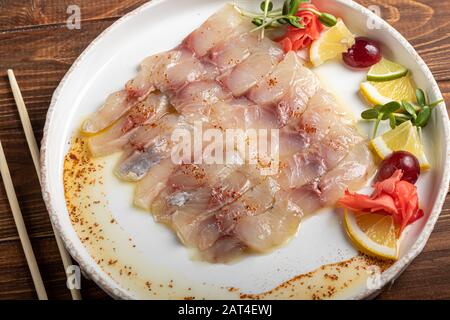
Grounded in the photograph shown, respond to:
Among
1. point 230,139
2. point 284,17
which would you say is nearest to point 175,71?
point 230,139

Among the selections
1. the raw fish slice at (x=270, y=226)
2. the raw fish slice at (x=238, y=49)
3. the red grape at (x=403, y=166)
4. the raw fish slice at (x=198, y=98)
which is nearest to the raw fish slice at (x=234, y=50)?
the raw fish slice at (x=238, y=49)

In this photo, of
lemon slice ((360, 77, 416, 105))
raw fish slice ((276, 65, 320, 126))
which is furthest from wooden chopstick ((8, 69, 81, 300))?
lemon slice ((360, 77, 416, 105))

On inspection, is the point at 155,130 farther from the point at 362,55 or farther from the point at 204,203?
the point at 362,55

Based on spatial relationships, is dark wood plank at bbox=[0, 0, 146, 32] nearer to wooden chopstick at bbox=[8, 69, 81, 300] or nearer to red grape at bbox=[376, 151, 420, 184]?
wooden chopstick at bbox=[8, 69, 81, 300]

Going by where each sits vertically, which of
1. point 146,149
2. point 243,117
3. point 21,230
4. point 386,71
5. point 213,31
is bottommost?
point 21,230

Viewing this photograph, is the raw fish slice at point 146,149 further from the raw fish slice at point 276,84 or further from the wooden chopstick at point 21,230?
the wooden chopstick at point 21,230

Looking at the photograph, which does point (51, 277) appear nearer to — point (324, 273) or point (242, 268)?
point (242, 268)
